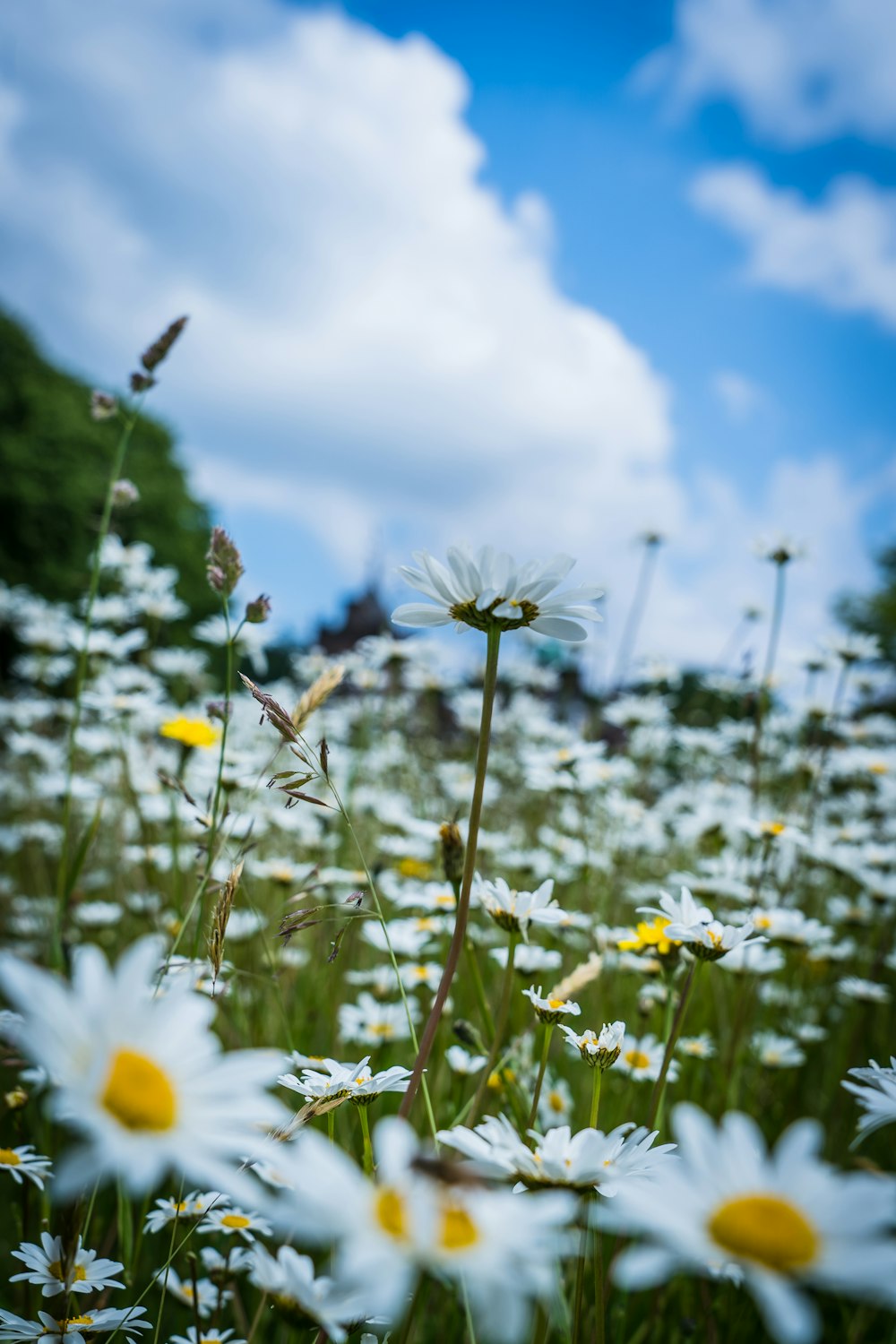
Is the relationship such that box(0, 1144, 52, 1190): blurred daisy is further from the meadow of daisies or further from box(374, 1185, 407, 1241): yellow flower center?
box(374, 1185, 407, 1241): yellow flower center

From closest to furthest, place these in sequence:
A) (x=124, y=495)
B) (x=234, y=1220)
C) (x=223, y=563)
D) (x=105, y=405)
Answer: (x=234, y=1220) → (x=223, y=563) → (x=105, y=405) → (x=124, y=495)

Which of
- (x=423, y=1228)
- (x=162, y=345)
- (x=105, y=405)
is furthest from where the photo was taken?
(x=105, y=405)

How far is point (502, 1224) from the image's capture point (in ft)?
1.30

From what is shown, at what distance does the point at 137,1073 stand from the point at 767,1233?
307 millimetres

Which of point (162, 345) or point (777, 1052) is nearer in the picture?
point (162, 345)

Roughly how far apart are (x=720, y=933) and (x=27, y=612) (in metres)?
3.92

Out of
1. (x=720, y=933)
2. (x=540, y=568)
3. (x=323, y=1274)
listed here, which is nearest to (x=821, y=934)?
(x=720, y=933)

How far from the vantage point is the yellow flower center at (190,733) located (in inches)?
67.4

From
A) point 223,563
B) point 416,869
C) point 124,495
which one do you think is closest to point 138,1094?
point 223,563

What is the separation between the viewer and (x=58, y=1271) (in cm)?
81

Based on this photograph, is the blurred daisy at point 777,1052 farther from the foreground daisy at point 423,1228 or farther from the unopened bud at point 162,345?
the unopened bud at point 162,345

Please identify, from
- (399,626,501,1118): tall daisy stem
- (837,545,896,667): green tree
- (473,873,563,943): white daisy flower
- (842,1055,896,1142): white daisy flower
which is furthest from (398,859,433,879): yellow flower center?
(837,545,896,667): green tree

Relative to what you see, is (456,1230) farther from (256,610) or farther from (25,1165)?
(256,610)

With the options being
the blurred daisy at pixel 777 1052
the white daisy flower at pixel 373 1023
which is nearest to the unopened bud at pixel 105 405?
the white daisy flower at pixel 373 1023
